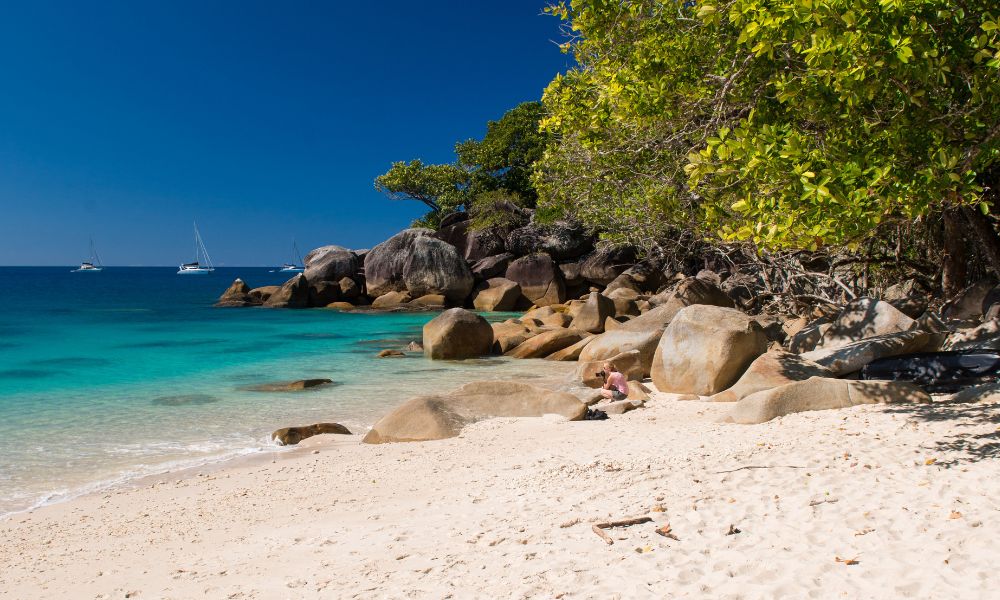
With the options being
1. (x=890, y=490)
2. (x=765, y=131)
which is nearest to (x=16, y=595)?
(x=890, y=490)

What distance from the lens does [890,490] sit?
14.2ft

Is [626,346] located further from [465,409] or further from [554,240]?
[554,240]

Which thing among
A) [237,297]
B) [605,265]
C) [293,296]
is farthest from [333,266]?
[605,265]

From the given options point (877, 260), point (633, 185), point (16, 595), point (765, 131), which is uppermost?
point (633, 185)

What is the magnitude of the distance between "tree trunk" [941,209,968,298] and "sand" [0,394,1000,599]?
4.75 metres

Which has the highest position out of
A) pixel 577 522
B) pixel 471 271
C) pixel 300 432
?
pixel 471 271

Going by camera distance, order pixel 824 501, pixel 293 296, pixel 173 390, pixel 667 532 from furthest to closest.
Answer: pixel 293 296 → pixel 173 390 → pixel 824 501 → pixel 667 532

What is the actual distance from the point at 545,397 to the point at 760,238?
13.6 feet

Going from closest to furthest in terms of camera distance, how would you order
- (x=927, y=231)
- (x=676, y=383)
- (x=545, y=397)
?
(x=545, y=397), (x=676, y=383), (x=927, y=231)

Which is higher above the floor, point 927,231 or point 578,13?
point 578,13

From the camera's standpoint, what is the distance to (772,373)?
27.8ft

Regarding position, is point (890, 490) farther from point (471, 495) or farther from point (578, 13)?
point (578, 13)

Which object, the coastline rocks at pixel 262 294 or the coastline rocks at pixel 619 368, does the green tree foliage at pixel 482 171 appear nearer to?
the coastline rocks at pixel 262 294

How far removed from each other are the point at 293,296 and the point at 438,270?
918cm
